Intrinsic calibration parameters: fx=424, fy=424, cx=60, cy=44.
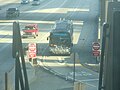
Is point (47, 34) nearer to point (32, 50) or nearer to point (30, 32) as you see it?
point (30, 32)

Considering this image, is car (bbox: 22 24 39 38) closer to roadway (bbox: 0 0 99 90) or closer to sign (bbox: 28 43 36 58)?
roadway (bbox: 0 0 99 90)

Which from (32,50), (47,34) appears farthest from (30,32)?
(32,50)

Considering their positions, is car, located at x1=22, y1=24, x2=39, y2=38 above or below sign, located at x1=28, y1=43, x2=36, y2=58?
above

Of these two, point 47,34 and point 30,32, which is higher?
point 30,32

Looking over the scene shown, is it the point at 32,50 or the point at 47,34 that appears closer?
the point at 32,50

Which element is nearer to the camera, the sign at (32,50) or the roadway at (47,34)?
the sign at (32,50)

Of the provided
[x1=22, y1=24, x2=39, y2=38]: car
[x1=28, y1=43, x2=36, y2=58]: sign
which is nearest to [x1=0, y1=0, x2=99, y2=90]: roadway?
[x1=22, y1=24, x2=39, y2=38]: car

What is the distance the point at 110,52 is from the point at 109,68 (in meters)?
0.26

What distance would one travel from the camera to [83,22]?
69188 millimetres

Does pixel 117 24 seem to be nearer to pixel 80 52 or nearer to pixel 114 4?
pixel 114 4

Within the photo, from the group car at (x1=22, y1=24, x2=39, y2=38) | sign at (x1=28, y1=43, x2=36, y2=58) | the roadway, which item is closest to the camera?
sign at (x1=28, y1=43, x2=36, y2=58)

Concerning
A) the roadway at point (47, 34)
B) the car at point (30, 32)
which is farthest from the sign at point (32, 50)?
the car at point (30, 32)

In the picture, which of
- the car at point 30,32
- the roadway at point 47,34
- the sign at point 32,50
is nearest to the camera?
the sign at point 32,50

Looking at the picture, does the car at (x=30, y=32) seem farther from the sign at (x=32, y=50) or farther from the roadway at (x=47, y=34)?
the sign at (x=32, y=50)
